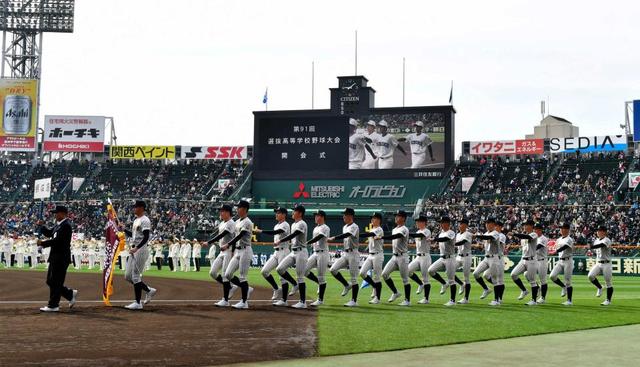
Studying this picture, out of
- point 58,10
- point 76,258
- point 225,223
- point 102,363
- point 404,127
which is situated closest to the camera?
point 102,363

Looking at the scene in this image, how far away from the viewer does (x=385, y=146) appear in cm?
5528

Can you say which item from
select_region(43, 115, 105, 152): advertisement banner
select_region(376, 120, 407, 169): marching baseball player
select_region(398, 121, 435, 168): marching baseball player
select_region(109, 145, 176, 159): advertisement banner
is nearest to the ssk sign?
select_region(109, 145, 176, 159): advertisement banner

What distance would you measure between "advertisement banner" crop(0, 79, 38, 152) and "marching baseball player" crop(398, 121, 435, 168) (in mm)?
34681

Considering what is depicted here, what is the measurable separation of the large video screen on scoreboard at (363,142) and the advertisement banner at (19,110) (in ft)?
77.4

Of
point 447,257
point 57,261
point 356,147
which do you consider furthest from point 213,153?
point 57,261

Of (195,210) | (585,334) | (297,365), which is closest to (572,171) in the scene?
(195,210)

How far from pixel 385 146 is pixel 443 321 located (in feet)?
135

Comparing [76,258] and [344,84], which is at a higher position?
[344,84]

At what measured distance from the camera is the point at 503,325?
1401 cm

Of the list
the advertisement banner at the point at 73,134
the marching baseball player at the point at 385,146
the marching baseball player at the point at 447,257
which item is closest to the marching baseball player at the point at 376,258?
the marching baseball player at the point at 447,257

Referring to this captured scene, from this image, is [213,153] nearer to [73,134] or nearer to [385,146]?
[73,134]

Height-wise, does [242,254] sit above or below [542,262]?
above

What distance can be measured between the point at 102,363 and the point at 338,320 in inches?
239

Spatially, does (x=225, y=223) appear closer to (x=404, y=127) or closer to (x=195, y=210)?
(x=404, y=127)
